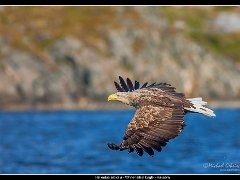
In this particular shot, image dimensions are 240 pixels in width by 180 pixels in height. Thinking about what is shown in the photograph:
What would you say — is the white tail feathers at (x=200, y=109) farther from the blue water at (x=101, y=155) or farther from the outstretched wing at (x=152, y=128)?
the blue water at (x=101, y=155)

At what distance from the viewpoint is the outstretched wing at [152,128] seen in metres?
14.8

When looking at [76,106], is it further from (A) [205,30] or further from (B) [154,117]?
(B) [154,117]

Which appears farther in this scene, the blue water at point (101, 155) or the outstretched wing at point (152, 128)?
the blue water at point (101, 155)

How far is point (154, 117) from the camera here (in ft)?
51.4

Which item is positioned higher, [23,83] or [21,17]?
[21,17]

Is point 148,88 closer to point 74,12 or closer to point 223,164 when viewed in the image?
point 223,164

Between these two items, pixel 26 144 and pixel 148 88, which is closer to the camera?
pixel 148 88

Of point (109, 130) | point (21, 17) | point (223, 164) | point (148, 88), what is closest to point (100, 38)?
point (21, 17)

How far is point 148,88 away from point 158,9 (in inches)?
4835

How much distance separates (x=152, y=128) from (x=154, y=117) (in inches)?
14.5

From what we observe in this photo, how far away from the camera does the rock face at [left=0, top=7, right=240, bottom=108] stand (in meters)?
105

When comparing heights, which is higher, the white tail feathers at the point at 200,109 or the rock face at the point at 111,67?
the rock face at the point at 111,67

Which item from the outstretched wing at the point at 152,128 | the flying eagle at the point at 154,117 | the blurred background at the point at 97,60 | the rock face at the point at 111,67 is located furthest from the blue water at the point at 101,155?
the rock face at the point at 111,67

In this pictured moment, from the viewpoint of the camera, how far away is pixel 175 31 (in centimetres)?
12688
